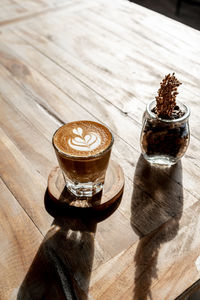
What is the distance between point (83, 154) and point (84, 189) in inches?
3.6

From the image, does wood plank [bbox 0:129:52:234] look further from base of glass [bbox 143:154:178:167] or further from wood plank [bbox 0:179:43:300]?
base of glass [bbox 143:154:178:167]

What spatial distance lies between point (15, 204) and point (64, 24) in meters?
0.90

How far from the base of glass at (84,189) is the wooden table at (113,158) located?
52 millimetres

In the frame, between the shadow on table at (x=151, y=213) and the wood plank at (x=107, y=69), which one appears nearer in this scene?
the shadow on table at (x=151, y=213)

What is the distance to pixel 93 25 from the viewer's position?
50.6 inches

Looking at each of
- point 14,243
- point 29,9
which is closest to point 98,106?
point 14,243

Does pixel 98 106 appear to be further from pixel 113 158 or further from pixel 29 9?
pixel 29 9

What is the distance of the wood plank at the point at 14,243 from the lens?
1.72 feet

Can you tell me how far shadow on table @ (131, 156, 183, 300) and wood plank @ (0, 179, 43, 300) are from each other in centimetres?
19

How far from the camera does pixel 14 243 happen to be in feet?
1.89

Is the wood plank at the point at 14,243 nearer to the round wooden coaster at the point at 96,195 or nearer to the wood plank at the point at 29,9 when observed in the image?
the round wooden coaster at the point at 96,195

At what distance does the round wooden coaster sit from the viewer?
625 mm

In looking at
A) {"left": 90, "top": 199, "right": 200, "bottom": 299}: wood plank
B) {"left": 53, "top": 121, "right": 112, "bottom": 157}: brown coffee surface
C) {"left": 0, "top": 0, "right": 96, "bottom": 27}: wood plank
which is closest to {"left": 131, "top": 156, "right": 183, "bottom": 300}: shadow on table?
{"left": 90, "top": 199, "right": 200, "bottom": 299}: wood plank

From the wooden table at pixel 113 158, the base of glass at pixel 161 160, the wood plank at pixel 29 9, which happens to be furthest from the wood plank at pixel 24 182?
the wood plank at pixel 29 9
